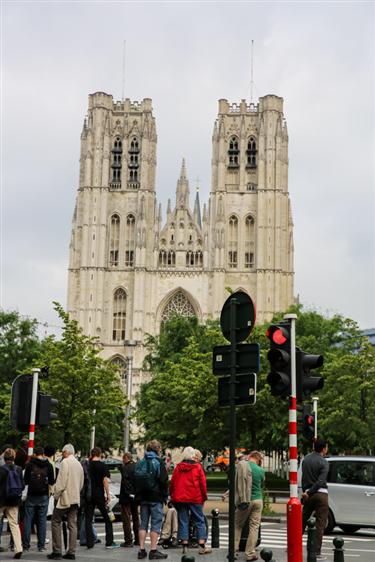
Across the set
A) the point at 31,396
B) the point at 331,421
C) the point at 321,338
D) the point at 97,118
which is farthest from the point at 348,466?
the point at 97,118

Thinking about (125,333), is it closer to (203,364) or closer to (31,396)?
(203,364)

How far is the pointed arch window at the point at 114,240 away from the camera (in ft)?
275

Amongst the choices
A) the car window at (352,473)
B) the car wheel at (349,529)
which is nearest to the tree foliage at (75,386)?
the car wheel at (349,529)

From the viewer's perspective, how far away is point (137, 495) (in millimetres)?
13266

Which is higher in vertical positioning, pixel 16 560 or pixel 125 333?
pixel 125 333

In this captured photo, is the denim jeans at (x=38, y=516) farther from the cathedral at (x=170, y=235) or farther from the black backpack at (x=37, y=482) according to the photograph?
the cathedral at (x=170, y=235)

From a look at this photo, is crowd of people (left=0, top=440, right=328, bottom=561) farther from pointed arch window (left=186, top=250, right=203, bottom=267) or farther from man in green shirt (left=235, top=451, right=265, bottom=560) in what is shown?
pointed arch window (left=186, top=250, right=203, bottom=267)

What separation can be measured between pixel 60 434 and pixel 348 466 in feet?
67.0

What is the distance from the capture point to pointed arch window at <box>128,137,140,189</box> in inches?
3383

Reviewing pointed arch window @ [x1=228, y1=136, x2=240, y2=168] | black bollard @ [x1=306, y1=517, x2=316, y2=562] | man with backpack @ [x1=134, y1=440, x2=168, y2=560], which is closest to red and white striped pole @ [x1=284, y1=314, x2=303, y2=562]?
black bollard @ [x1=306, y1=517, x2=316, y2=562]

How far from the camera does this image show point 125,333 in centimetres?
8206

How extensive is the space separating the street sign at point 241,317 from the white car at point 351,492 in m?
7.52

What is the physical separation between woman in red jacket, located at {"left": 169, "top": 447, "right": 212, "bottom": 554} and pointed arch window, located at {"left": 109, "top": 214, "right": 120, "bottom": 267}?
2758 inches

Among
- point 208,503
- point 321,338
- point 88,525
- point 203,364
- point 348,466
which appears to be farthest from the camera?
point 321,338
